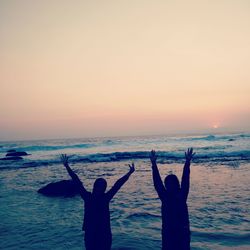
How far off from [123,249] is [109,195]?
120 inches

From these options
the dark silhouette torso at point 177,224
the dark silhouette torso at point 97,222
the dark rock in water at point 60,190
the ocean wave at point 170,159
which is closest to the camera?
the dark silhouette torso at point 177,224

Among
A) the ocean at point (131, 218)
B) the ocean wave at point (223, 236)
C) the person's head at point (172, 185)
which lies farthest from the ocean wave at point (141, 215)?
the person's head at point (172, 185)

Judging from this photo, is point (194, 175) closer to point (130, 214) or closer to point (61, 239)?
point (130, 214)

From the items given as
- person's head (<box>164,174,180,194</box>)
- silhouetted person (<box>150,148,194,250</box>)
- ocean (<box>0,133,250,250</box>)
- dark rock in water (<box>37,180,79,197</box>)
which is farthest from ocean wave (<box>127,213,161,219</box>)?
person's head (<box>164,174,180,194</box>)

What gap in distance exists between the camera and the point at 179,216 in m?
4.55

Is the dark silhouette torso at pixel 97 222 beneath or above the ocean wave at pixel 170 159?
above

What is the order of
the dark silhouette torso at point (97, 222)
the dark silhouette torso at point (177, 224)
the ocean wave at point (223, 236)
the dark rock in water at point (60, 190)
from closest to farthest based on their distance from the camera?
Answer: the dark silhouette torso at point (177, 224) < the dark silhouette torso at point (97, 222) < the ocean wave at point (223, 236) < the dark rock in water at point (60, 190)

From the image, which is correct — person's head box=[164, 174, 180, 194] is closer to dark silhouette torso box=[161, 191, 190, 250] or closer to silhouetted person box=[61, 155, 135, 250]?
dark silhouette torso box=[161, 191, 190, 250]

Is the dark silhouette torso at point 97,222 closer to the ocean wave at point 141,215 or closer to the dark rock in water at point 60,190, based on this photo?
the ocean wave at point 141,215

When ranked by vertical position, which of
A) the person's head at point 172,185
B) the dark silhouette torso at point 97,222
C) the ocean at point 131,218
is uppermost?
the person's head at point 172,185

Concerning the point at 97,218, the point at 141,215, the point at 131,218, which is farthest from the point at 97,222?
the point at 141,215

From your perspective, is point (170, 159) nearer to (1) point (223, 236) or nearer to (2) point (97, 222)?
(1) point (223, 236)

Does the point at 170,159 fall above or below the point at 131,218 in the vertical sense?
above

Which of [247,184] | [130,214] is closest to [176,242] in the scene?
[130,214]
